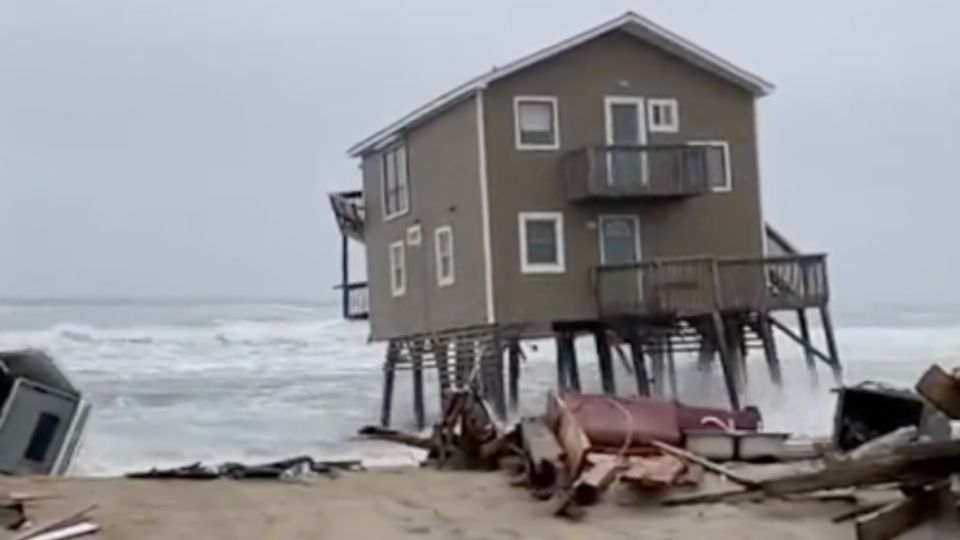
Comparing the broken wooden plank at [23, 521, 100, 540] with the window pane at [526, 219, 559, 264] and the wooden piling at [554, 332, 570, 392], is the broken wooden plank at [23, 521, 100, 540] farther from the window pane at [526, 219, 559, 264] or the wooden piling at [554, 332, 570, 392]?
the wooden piling at [554, 332, 570, 392]

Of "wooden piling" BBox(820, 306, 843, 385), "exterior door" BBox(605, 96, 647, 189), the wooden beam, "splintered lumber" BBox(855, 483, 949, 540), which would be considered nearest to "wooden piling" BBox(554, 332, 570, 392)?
the wooden beam

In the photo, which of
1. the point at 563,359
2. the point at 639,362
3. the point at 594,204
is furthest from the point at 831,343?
the point at 594,204

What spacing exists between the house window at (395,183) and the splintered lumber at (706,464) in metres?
22.5

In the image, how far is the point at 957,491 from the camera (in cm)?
714

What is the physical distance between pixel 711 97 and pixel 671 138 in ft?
4.36

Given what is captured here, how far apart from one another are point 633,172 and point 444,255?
15.4 ft

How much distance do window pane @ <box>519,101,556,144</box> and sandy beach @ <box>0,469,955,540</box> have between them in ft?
59.7

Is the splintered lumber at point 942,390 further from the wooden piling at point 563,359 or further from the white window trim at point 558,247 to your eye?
the wooden piling at point 563,359

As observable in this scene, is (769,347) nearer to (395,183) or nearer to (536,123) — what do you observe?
(536,123)

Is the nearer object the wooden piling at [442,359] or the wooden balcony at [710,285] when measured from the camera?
the wooden balcony at [710,285]

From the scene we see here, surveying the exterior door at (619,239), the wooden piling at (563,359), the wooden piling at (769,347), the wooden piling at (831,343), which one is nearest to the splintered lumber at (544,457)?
the exterior door at (619,239)

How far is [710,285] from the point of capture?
27.5 m

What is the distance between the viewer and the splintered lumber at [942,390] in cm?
671

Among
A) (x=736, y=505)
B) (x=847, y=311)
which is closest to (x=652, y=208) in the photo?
(x=736, y=505)
